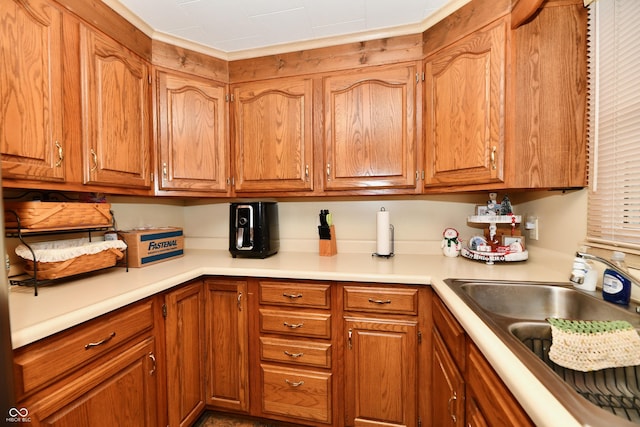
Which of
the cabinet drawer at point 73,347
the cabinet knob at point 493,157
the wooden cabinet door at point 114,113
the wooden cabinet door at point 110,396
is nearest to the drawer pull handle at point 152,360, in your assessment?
the wooden cabinet door at point 110,396

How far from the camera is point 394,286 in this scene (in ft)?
4.68

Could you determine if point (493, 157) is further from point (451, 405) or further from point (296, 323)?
point (296, 323)

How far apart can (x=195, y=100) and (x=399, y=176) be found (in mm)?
1340

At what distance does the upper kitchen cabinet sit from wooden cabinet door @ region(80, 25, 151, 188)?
1.71 m

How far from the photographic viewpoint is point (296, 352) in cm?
153

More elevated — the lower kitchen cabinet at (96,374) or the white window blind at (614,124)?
the white window blind at (614,124)

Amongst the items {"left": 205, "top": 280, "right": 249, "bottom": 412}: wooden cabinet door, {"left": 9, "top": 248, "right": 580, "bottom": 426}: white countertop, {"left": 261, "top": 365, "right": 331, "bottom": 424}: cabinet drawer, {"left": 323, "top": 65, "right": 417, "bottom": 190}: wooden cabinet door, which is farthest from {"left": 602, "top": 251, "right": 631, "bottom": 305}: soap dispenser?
{"left": 205, "top": 280, "right": 249, "bottom": 412}: wooden cabinet door

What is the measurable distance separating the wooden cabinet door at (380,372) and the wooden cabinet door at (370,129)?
31.1 inches

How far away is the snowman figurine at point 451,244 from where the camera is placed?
1.80 meters

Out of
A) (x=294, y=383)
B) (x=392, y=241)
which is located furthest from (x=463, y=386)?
(x=392, y=241)

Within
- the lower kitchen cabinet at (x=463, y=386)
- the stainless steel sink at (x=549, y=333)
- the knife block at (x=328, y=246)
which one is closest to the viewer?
the stainless steel sink at (x=549, y=333)

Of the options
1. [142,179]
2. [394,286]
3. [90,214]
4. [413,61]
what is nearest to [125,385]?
[90,214]

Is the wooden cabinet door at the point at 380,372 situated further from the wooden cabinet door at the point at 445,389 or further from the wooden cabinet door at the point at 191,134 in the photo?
the wooden cabinet door at the point at 191,134

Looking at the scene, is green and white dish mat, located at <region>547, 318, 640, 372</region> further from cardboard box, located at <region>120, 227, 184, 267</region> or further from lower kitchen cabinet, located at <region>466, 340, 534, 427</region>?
→ cardboard box, located at <region>120, 227, 184, 267</region>
